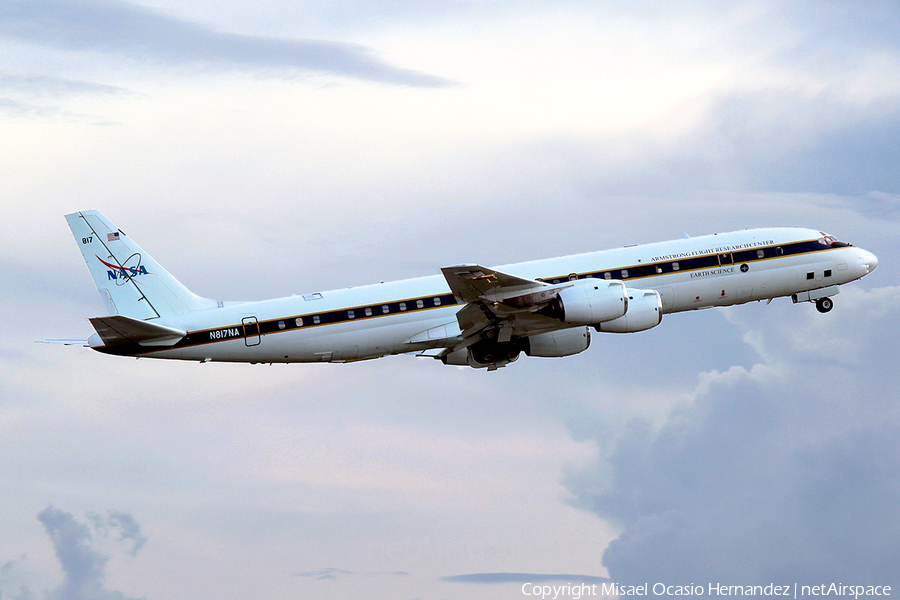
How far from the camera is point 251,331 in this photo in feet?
167

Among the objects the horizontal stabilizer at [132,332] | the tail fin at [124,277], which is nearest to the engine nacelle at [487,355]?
the tail fin at [124,277]

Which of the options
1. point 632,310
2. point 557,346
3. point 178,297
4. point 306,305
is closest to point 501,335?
point 557,346

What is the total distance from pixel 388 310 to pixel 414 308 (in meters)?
1.30

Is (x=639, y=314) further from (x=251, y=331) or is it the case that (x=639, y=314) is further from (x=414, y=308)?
(x=251, y=331)

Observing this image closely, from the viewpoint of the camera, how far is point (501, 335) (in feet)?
167

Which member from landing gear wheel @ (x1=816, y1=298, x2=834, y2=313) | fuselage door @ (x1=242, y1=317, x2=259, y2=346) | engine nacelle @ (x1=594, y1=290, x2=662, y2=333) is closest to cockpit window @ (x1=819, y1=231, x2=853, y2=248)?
landing gear wheel @ (x1=816, y1=298, x2=834, y2=313)

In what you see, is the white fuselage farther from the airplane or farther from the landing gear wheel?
the landing gear wheel

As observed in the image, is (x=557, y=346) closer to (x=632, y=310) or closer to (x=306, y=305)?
(x=632, y=310)

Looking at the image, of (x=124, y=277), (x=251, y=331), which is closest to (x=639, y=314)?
(x=251, y=331)

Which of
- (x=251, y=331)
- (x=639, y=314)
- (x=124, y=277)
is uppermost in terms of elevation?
(x=124, y=277)

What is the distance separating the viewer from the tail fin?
51.9m

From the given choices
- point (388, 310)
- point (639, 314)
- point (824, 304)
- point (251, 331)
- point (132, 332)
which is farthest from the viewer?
point (824, 304)

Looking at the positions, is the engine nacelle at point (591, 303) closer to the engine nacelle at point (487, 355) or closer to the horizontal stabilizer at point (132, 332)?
the engine nacelle at point (487, 355)

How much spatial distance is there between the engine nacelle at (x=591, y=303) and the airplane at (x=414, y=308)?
152 millimetres
